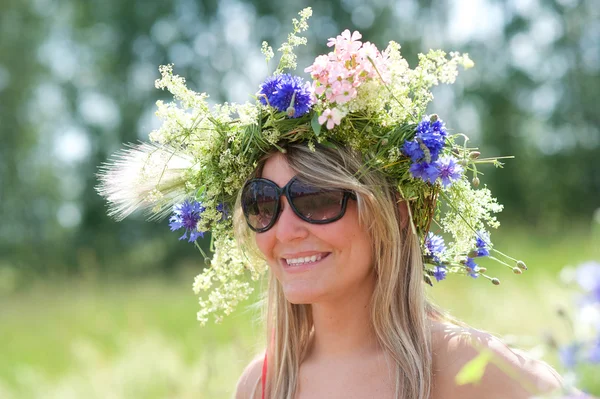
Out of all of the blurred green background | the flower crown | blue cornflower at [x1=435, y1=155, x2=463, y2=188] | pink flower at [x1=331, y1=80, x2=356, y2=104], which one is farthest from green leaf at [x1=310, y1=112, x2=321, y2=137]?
the blurred green background

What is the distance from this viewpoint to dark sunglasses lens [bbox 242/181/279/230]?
2760 mm

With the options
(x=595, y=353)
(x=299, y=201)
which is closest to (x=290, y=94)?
(x=299, y=201)

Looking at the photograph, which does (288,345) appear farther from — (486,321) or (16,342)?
(16,342)

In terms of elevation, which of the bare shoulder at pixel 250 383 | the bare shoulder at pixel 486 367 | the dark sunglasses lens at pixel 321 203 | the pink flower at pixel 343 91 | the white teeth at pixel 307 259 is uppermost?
the pink flower at pixel 343 91

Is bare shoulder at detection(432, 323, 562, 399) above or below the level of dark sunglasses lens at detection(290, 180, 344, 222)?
below

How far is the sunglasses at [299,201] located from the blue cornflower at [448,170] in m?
0.34

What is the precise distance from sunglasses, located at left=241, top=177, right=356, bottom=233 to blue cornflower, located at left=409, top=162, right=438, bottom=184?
0.80 feet

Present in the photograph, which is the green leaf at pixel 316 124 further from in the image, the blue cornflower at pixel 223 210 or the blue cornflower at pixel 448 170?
the blue cornflower at pixel 223 210

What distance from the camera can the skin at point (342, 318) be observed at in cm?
254

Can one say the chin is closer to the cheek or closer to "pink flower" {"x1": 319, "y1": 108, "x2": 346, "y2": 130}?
the cheek

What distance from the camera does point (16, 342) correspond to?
40.9 feet

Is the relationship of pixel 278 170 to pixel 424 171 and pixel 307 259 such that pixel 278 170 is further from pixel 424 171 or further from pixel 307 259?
pixel 424 171

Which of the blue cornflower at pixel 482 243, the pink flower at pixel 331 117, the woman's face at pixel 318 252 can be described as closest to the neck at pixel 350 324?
the woman's face at pixel 318 252

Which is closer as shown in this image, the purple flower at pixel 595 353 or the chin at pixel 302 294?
the purple flower at pixel 595 353
